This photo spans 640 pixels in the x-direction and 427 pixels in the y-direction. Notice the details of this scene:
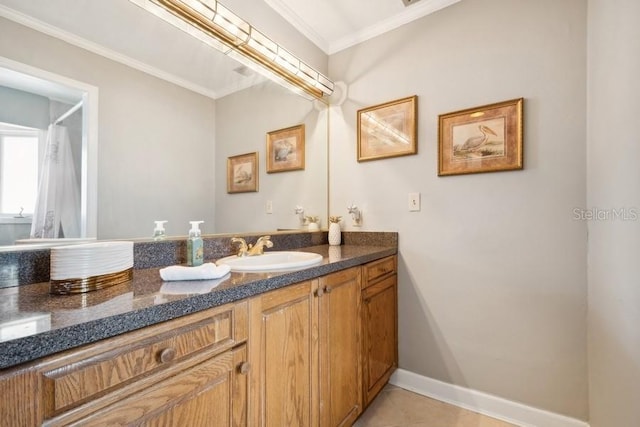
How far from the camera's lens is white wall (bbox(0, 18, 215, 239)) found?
996 mm

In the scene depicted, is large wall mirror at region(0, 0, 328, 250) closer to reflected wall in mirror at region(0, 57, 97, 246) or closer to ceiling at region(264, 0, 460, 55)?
reflected wall in mirror at region(0, 57, 97, 246)

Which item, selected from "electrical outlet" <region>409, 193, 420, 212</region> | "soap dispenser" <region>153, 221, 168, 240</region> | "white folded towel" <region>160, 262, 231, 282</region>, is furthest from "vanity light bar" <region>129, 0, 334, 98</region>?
"white folded towel" <region>160, 262, 231, 282</region>

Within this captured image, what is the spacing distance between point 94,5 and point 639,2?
1.95 meters

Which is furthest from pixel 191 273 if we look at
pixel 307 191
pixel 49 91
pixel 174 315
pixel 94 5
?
pixel 307 191

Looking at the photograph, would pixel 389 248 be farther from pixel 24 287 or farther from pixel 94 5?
pixel 94 5

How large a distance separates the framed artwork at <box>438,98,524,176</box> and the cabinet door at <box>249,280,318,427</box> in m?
1.14

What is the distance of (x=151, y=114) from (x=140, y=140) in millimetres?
127

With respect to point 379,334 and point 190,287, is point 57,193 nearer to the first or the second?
point 190,287

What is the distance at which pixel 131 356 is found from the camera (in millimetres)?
622

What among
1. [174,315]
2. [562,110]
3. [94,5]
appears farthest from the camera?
[562,110]

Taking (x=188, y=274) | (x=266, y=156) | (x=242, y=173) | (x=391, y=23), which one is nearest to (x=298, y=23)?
(x=391, y=23)

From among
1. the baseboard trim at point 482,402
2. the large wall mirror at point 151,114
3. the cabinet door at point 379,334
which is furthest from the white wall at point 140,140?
the baseboard trim at point 482,402

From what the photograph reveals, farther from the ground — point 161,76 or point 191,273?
point 161,76

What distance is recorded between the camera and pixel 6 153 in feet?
2.80
